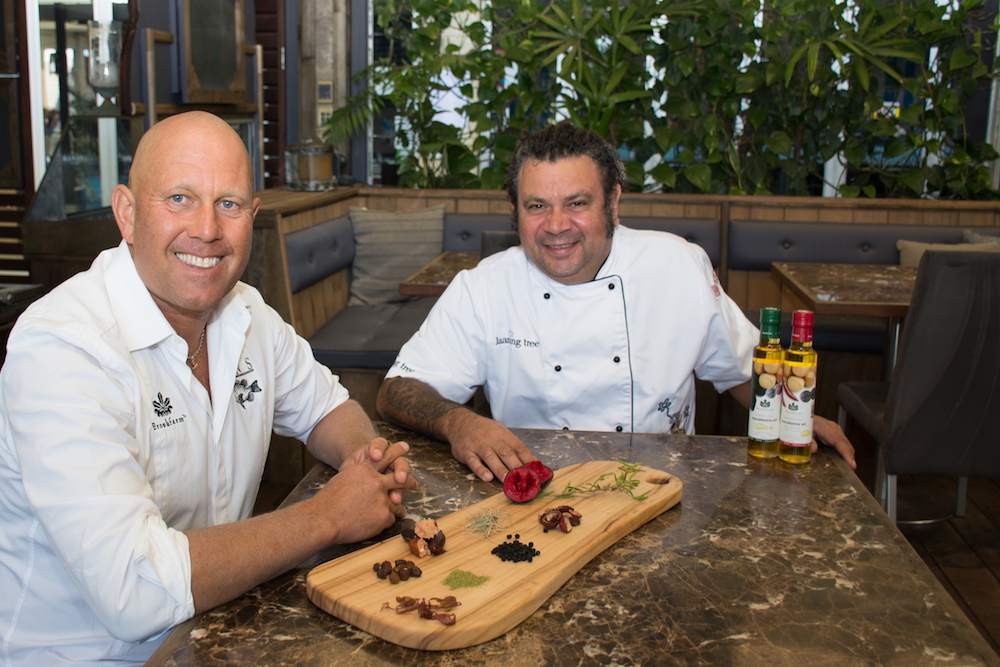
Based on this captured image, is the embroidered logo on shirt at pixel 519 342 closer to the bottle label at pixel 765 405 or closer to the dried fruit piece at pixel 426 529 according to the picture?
the bottle label at pixel 765 405

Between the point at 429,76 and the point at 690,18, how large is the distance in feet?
4.89

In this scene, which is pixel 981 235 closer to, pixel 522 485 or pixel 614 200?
pixel 614 200

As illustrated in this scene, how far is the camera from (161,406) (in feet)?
5.32

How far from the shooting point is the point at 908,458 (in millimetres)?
3281

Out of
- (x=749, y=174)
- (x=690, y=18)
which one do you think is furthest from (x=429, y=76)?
(x=749, y=174)

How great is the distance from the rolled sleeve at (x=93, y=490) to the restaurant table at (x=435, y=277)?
231 centimetres

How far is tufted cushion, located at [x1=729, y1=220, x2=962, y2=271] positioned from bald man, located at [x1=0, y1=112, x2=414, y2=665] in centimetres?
371

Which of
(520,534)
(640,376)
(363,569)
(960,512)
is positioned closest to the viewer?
(363,569)

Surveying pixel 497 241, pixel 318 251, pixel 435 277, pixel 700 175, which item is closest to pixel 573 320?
pixel 497 241

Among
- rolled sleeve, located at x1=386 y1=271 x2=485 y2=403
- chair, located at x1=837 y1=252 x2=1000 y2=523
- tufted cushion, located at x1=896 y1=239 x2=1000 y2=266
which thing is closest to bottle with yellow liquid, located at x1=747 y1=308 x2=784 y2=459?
rolled sleeve, located at x1=386 y1=271 x2=485 y2=403

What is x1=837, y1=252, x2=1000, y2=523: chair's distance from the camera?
310cm

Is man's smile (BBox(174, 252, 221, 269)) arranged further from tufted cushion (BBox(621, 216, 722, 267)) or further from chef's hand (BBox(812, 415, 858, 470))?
tufted cushion (BBox(621, 216, 722, 267))

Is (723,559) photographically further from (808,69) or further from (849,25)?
(849,25)

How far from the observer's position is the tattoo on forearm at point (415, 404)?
6.79 feet
